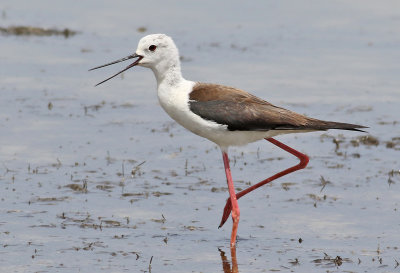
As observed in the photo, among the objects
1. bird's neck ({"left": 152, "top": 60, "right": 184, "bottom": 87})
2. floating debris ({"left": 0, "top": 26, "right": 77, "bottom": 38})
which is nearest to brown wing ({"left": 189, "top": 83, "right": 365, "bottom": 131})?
bird's neck ({"left": 152, "top": 60, "right": 184, "bottom": 87})

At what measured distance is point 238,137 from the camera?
8516 mm

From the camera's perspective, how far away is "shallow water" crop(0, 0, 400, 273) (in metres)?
7.98

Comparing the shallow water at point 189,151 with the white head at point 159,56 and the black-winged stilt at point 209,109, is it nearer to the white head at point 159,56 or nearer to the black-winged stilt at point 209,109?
the black-winged stilt at point 209,109

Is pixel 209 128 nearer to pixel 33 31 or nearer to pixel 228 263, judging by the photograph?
pixel 228 263

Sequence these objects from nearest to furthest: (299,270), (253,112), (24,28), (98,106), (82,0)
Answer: (299,270), (253,112), (98,106), (24,28), (82,0)

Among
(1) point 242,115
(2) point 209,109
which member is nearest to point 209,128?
(2) point 209,109

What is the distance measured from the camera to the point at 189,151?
10719 mm

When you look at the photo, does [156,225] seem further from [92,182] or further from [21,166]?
[21,166]

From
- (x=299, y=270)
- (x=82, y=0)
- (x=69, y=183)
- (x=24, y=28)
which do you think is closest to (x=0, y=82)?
(x=24, y=28)

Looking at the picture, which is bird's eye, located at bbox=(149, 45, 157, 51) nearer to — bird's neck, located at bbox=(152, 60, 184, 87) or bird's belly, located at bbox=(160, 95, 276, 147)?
bird's neck, located at bbox=(152, 60, 184, 87)

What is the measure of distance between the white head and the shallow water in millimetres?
1206

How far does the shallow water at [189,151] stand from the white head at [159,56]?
3.96ft

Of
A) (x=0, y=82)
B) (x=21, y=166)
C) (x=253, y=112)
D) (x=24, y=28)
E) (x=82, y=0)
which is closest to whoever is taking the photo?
(x=253, y=112)

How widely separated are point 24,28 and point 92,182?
6889 mm
